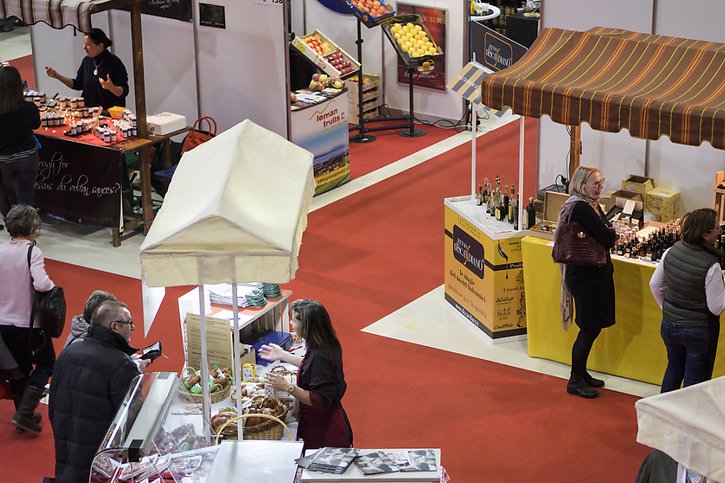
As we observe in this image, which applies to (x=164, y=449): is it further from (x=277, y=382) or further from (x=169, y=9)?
(x=169, y=9)

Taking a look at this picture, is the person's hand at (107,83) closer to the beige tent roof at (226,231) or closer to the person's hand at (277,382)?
the person's hand at (277,382)

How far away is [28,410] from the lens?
23.6 feet

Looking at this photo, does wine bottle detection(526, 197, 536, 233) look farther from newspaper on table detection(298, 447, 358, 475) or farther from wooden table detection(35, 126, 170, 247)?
wooden table detection(35, 126, 170, 247)

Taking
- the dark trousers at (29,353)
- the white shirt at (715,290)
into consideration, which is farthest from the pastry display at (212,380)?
the white shirt at (715,290)

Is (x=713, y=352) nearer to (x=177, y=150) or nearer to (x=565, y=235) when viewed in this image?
(x=565, y=235)

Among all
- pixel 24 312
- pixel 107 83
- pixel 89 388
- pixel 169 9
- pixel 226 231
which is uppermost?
pixel 169 9

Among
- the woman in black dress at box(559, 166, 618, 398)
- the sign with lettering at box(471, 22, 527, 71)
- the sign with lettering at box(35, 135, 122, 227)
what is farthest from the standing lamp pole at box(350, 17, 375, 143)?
the woman in black dress at box(559, 166, 618, 398)

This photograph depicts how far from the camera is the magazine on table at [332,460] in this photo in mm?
4727

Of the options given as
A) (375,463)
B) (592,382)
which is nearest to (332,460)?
(375,463)

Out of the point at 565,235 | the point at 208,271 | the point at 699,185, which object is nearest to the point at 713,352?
the point at 565,235

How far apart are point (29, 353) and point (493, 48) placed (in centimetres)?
773

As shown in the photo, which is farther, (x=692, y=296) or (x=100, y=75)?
(x=100, y=75)

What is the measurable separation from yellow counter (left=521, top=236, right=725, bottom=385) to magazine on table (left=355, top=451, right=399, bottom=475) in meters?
3.23

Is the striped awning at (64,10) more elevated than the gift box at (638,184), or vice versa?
the striped awning at (64,10)
